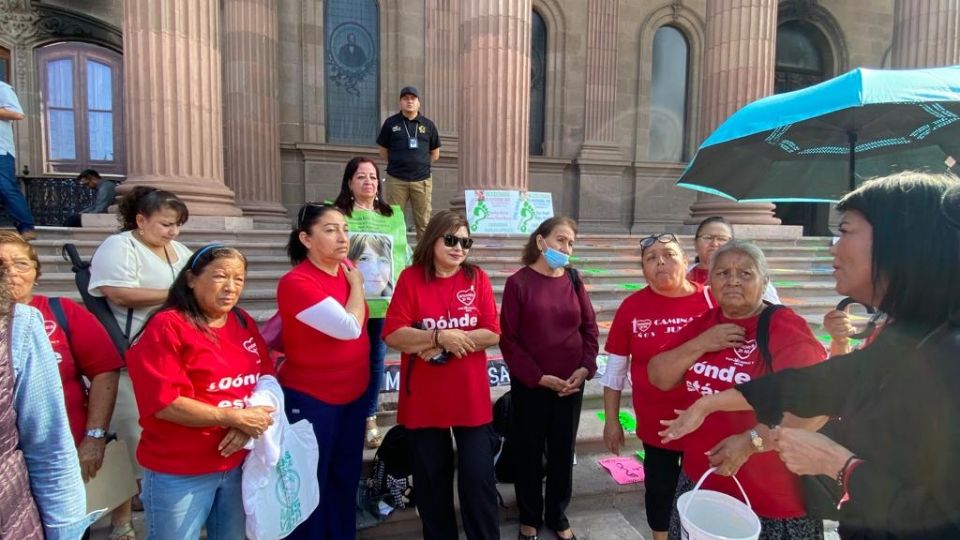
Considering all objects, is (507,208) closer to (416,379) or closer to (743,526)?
(416,379)

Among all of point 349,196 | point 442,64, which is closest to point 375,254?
point 349,196

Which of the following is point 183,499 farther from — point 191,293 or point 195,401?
point 191,293

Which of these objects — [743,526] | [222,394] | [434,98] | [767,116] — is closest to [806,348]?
[743,526]

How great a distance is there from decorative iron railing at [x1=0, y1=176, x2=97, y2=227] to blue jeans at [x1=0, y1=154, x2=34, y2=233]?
476 cm

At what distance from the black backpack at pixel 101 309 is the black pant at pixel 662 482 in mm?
2835

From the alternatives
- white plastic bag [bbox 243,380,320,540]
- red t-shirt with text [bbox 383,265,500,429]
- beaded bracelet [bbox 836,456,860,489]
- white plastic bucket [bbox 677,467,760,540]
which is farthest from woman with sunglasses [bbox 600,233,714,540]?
white plastic bag [bbox 243,380,320,540]

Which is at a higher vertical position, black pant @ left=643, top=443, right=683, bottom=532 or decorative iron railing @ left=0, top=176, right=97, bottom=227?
decorative iron railing @ left=0, top=176, right=97, bottom=227

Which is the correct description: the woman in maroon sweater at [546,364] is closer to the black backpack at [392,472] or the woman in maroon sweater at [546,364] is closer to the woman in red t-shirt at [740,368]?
the black backpack at [392,472]

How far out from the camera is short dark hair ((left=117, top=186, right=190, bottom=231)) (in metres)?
2.95

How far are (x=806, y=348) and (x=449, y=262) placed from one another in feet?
5.42

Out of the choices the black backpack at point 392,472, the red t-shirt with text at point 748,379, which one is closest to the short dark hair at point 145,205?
the black backpack at point 392,472

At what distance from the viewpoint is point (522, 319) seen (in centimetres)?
318

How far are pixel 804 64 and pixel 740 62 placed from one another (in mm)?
6854

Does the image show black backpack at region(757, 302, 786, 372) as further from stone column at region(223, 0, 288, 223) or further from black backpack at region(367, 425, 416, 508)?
stone column at region(223, 0, 288, 223)
